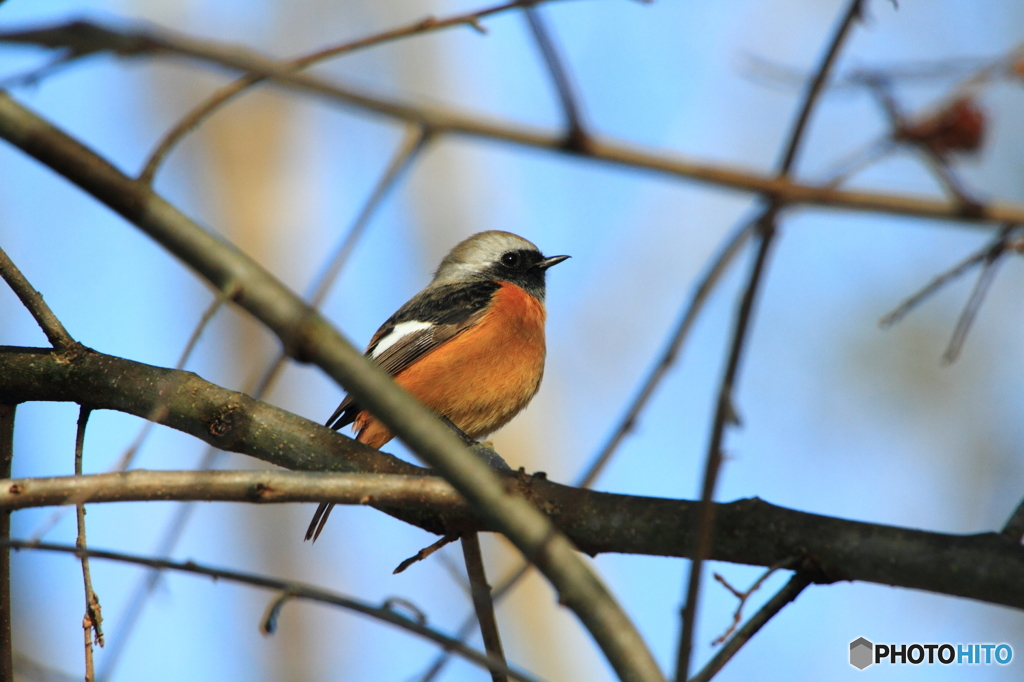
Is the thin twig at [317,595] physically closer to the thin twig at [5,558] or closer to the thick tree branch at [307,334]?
the thick tree branch at [307,334]

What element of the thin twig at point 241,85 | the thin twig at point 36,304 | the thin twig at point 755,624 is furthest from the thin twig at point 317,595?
the thin twig at point 36,304

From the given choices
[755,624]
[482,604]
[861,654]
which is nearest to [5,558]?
[482,604]

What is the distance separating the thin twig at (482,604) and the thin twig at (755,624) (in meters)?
0.64

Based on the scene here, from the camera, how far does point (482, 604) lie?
2697mm

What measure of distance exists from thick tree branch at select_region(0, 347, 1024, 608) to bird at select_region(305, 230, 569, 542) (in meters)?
1.42

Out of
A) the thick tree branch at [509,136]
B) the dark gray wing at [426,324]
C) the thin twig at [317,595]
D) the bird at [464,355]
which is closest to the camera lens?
the thick tree branch at [509,136]

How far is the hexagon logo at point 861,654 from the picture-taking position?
4.07 metres

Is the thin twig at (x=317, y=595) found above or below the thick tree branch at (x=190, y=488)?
below

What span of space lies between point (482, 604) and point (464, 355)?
9.12 feet

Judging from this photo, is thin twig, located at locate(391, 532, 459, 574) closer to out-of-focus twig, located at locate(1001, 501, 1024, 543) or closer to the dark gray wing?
out-of-focus twig, located at locate(1001, 501, 1024, 543)

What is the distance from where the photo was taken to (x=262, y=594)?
408 inches

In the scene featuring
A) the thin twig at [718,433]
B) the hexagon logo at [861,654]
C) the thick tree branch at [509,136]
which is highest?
the hexagon logo at [861,654]

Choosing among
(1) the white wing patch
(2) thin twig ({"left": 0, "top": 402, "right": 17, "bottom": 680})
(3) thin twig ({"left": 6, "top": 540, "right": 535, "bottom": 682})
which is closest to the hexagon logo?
(3) thin twig ({"left": 6, "top": 540, "right": 535, "bottom": 682})

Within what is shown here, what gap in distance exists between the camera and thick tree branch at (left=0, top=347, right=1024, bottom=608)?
2314mm
